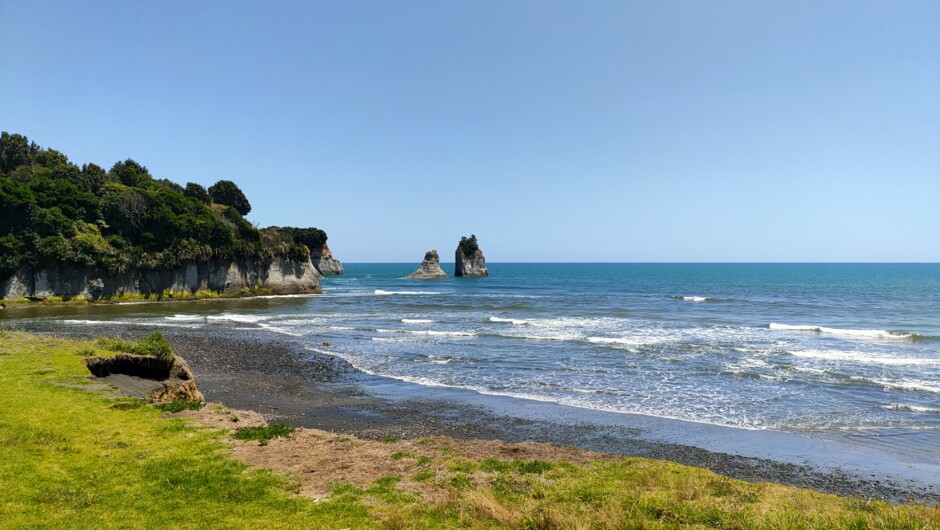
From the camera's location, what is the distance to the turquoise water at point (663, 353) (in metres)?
18.3

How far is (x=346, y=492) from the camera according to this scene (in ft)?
28.3

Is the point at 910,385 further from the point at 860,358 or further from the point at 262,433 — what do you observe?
the point at 262,433

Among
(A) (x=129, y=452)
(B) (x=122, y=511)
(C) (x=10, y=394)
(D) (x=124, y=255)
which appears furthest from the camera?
(D) (x=124, y=255)

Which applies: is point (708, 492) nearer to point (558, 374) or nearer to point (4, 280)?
point (558, 374)

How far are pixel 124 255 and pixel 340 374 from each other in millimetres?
49928

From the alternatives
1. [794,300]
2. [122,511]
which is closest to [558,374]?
[122,511]

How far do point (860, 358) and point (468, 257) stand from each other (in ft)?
400

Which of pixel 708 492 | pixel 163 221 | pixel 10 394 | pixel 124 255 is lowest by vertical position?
pixel 708 492

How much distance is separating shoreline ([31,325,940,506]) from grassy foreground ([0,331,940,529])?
286 cm

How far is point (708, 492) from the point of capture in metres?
8.84

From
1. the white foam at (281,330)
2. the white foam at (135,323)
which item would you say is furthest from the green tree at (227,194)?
the white foam at (281,330)

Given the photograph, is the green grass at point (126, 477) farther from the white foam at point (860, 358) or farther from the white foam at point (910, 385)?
the white foam at point (860, 358)

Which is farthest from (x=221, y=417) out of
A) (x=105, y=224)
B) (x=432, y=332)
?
(x=105, y=224)

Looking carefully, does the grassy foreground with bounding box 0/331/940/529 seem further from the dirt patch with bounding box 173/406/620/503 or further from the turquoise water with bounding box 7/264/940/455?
the turquoise water with bounding box 7/264/940/455
